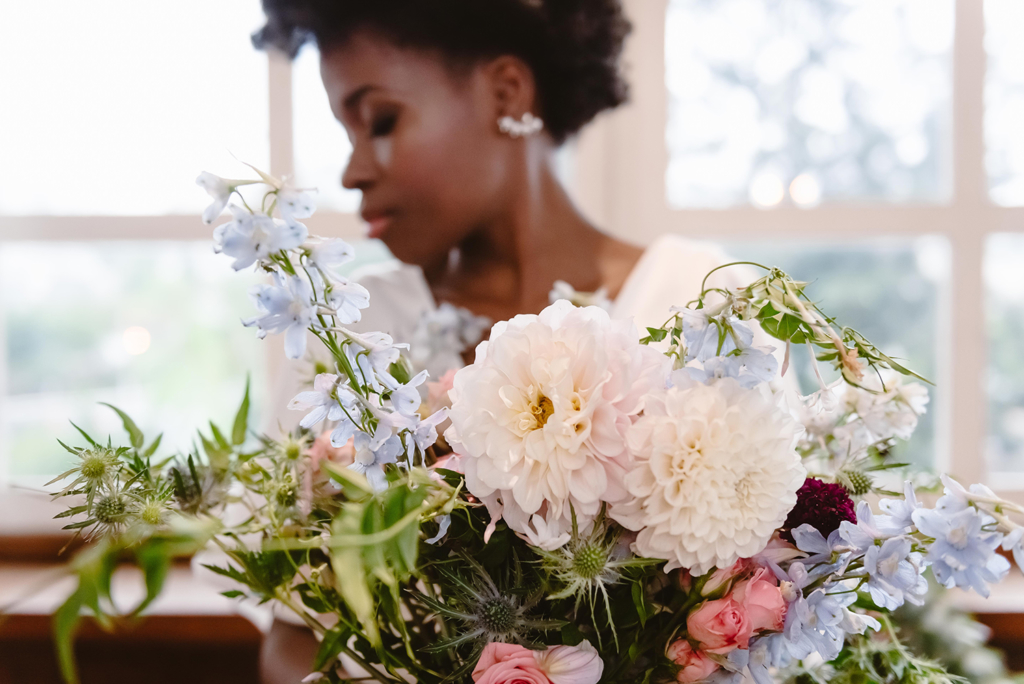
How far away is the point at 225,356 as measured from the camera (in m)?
1.42

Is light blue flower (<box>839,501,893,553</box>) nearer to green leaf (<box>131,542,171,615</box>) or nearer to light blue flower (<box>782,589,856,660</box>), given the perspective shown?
light blue flower (<box>782,589,856,660</box>)

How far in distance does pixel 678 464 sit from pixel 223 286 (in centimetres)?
129

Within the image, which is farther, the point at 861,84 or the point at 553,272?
the point at 861,84

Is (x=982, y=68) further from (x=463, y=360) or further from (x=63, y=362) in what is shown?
(x=63, y=362)

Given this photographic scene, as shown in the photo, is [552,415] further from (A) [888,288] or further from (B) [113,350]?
(B) [113,350]

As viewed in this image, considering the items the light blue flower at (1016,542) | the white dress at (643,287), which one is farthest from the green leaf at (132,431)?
the light blue flower at (1016,542)

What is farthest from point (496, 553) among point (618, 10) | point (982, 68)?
point (982, 68)

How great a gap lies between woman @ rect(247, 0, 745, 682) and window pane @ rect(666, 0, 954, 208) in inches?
15.0

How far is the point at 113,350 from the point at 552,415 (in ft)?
4.50

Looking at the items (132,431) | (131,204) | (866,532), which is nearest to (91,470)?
(132,431)

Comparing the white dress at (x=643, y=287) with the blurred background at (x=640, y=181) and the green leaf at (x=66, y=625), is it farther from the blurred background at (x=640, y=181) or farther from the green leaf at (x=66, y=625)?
the green leaf at (x=66, y=625)

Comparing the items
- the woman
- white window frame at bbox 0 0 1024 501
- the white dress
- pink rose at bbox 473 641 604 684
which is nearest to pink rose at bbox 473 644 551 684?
pink rose at bbox 473 641 604 684

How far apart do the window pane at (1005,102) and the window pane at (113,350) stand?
1.50 meters

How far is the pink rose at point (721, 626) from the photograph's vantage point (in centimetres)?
34
